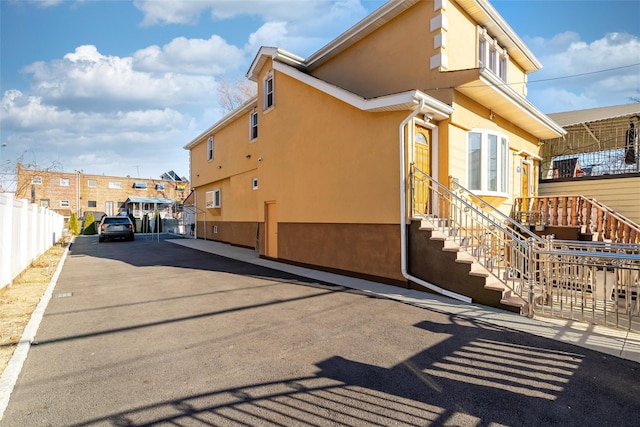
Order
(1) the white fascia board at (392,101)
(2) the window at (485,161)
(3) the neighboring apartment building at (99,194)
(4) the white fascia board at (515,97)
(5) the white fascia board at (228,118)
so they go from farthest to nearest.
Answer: (3) the neighboring apartment building at (99,194) < (5) the white fascia board at (228,118) < (2) the window at (485,161) < (4) the white fascia board at (515,97) < (1) the white fascia board at (392,101)

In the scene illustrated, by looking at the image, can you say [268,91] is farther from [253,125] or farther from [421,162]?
[421,162]

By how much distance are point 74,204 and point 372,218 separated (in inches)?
1714

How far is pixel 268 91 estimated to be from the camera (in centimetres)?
1284

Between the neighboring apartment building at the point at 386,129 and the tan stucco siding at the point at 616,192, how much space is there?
1757 millimetres

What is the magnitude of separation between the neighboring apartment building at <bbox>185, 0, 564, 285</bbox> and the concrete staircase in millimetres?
270

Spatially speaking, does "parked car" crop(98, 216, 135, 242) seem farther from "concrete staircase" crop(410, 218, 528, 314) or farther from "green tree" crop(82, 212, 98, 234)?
"concrete staircase" crop(410, 218, 528, 314)

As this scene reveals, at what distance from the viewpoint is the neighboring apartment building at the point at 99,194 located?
124ft

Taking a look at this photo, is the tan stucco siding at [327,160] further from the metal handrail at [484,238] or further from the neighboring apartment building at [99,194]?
the neighboring apartment building at [99,194]

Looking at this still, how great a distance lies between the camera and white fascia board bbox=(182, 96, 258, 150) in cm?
1501

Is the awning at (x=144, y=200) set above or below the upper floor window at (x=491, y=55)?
below

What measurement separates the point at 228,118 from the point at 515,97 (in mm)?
13185

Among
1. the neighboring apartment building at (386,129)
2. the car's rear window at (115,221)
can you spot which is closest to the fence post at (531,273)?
the neighboring apartment building at (386,129)

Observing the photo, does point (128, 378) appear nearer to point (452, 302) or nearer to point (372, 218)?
point (452, 302)

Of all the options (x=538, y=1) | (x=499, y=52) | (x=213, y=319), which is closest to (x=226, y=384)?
(x=213, y=319)
